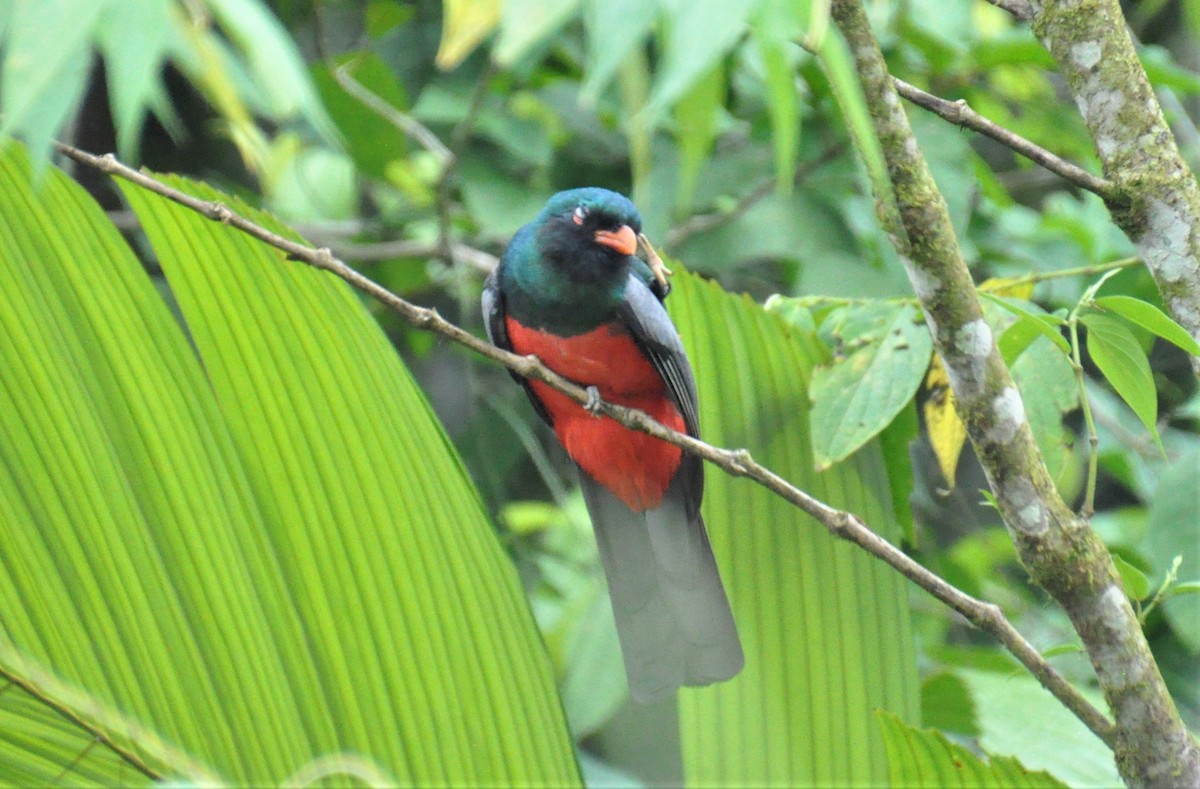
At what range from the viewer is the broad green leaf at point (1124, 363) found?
1.92 meters

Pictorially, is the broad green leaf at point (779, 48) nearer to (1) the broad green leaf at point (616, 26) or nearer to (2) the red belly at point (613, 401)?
(1) the broad green leaf at point (616, 26)

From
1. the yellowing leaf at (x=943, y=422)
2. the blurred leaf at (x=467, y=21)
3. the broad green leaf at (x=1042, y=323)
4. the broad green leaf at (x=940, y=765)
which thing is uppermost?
the yellowing leaf at (x=943, y=422)

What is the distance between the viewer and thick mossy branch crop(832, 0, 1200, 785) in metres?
1.90

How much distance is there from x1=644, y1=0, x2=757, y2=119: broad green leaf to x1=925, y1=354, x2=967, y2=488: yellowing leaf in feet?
5.74

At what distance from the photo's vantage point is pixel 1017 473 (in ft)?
6.48

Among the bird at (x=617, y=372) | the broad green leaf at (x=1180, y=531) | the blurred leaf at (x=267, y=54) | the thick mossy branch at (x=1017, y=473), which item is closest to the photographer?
the blurred leaf at (x=267, y=54)

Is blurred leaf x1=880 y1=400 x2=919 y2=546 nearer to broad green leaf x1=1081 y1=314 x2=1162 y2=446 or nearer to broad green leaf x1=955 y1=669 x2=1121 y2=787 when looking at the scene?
broad green leaf x1=955 y1=669 x2=1121 y2=787

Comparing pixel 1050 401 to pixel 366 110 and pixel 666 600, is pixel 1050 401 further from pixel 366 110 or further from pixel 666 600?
pixel 366 110

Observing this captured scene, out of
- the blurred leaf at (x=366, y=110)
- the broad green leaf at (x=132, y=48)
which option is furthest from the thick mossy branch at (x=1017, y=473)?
the blurred leaf at (x=366, y=110)

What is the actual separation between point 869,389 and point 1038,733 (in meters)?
1.11

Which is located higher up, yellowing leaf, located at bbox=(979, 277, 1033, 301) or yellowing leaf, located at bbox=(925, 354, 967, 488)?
yellowing leaf, located at bbox=(979, 277, 1033, 301)

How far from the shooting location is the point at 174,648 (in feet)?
6.86

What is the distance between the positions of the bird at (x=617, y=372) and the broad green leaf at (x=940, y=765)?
2.54 ft

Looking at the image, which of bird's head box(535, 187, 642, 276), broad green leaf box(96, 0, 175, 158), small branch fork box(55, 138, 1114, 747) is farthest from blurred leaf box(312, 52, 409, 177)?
broad green leaf box(96, 0, 175, 158)
